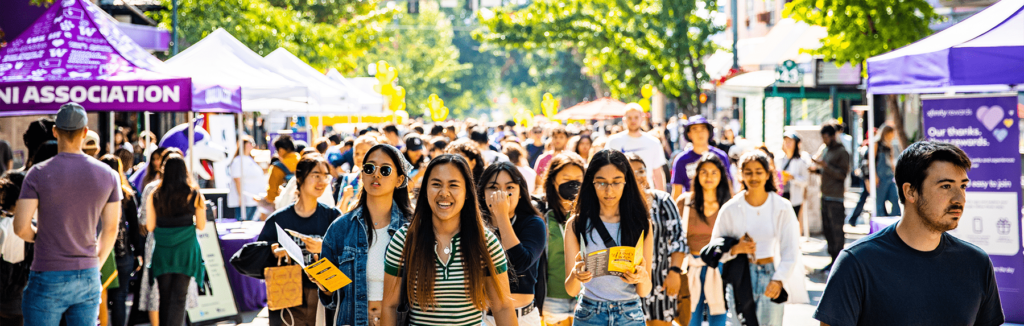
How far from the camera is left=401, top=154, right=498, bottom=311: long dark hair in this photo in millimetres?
3666

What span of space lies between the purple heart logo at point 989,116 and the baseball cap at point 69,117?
6.51 m

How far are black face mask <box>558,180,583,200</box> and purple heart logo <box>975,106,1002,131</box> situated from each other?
386 cm

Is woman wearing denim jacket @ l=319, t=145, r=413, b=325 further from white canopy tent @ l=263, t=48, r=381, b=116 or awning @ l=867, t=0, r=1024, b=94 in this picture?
white canopy tent @ l=263, t=48, r=381, b=116

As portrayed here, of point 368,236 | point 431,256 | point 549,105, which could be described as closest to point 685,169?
point 368,236

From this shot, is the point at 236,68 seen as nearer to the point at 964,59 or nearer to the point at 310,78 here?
the point at 310,78

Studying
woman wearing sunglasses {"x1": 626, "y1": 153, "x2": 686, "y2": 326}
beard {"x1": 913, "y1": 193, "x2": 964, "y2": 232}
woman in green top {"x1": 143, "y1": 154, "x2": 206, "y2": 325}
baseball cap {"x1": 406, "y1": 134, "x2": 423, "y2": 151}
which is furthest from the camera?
baseball cap {"x1": 406, "y1": 134, "x2": 423, "y2": 151}

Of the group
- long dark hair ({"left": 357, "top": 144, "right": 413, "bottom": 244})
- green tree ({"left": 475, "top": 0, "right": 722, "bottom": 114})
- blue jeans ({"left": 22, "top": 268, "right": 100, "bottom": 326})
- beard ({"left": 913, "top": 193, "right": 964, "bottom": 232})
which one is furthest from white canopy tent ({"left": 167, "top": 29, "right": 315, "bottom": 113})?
green tree ({"left": 475, "top": 0, "right": 722, "bottom": 114})

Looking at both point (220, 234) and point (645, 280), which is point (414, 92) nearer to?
point (220, 234)

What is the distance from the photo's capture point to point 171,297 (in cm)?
709

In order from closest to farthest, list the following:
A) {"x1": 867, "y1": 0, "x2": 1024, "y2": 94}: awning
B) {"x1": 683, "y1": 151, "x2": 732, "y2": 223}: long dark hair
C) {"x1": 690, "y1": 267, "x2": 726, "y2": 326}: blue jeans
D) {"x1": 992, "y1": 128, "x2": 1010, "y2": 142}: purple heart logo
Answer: {"x1": 690, "y1": 267, "x2": 726, "y2": 326}: blue jeans → {"x1": 683, "y1": 151, "x2": 732, "y2": 223}: long dark hair → {"x1": 867, "y1": 0, "x2": 1024, "y2": 94}: awning → {"x1": 992, "y1": 128, "x2": 1010, "y2": 142}: purple heart logo

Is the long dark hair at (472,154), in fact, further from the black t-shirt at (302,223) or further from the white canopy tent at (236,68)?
Result: the white canopy tent at (236,68)

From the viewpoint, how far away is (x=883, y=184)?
1357 cm

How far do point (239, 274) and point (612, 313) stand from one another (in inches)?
200

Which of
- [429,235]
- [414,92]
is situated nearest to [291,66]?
[429,235]
